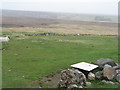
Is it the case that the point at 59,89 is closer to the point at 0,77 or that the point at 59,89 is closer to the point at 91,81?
the point at 91,81

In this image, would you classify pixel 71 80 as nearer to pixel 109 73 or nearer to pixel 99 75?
pixel 99 75

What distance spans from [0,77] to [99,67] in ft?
34.8

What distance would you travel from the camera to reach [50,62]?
26.0 m

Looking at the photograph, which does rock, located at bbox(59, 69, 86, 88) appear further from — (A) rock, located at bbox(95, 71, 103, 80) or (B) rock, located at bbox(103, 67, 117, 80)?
(B) rock, located at bbox(103, 67, 117, 80)

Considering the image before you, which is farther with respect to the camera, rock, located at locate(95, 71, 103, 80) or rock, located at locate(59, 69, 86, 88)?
rock, located at locate(95, 71, 103, 80)

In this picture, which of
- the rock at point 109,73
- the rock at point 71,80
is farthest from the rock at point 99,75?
the rock at point 71,80

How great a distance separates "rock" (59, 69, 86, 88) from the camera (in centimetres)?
1709

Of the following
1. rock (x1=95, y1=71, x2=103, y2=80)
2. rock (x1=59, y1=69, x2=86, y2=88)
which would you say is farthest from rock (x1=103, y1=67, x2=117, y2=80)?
rock (x1=59, y1=69, x2=86, y2=88)

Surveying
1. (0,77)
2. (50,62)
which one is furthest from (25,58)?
(0,77)

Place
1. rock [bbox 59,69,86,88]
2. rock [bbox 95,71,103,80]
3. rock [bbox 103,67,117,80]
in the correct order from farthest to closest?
rock [bbox 95,71,103,80] → rock [bbox 103,67,117,80] → rock [bbox 59,69,86,88]

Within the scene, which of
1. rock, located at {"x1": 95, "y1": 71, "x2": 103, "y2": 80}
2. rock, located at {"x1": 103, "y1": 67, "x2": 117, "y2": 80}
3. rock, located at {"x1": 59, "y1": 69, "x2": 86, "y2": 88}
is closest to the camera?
rock, located at {"x1": 59, "y1": 69, "x2": 86, "y2": 88}

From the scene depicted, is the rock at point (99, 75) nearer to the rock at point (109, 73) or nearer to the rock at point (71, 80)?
the rock at point (109, 73)

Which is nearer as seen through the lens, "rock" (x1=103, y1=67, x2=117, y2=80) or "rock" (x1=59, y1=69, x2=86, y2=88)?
"rock" (x1=59, y1=69, x2=86, y2=88)

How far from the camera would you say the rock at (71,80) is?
17094mm
